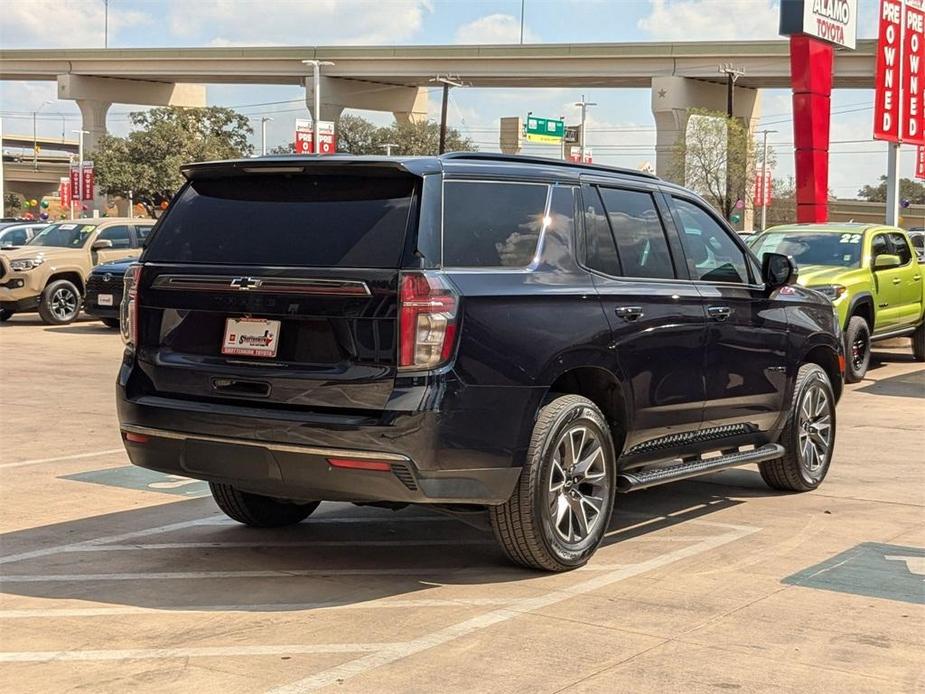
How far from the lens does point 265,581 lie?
6.02 meters

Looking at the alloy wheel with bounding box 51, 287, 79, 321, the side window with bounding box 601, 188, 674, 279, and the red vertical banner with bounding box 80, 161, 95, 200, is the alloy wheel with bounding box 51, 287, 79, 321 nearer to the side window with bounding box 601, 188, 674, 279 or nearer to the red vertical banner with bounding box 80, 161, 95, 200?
the side window with bounding box 601, 188, 674, 279

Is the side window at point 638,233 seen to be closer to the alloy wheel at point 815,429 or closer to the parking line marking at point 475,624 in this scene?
the parking line marking at point 475,624

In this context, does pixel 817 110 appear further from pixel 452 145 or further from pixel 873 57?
pixel 452 145

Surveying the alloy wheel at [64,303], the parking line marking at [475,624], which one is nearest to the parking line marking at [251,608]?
the parking line marking at [475,624]

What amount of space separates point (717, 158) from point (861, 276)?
49.7m

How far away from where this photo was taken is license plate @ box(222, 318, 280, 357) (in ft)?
18.8

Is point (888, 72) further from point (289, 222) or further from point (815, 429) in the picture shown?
point (289, 222)

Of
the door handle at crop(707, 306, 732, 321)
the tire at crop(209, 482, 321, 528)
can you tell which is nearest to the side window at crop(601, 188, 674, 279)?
the door handle at crop(707, 306, 732, 321)

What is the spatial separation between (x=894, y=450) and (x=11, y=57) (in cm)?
9022

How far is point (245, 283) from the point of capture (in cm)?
579

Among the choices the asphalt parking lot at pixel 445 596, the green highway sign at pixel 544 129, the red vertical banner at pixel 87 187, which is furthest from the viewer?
the green highway sign at pixel 544 129

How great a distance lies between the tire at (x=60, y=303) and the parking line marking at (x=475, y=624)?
17.9 meters

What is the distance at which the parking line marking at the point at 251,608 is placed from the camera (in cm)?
544

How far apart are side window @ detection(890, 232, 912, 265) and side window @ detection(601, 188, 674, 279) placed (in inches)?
417
